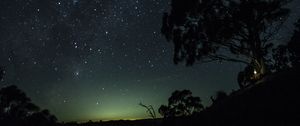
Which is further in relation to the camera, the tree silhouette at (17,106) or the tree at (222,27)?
the tree silhouette at (17,106)

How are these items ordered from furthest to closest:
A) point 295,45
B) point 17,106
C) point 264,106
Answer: point 17,106 < point 295,45 < point 264,106

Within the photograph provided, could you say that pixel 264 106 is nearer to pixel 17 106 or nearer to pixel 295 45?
pixel 295 45

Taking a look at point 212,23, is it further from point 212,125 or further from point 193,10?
point 212,125

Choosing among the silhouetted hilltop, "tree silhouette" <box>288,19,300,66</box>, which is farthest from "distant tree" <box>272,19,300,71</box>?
the silhouetted hilltop

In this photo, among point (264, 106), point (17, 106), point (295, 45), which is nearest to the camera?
point (264, 106)

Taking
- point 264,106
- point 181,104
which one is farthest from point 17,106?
point 264,106

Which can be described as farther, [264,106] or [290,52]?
[290,52]

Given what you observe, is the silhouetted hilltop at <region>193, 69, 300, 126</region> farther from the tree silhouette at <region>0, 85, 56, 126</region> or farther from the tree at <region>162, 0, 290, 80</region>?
the tree silhouette at <region>0, 85, 56, 126</region>

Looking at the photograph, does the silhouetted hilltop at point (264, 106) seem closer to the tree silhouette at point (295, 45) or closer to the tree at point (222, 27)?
the tree at point (222, 27)

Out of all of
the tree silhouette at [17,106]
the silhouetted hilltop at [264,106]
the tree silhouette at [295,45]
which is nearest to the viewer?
the silhouetted hilltop at [264,106]

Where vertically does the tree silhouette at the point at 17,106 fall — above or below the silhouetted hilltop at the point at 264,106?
above

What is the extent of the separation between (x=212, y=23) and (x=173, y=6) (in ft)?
10.4

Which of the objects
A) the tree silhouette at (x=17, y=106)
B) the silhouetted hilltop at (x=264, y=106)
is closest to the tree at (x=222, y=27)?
the silhouetted hilltop at (x=264, y=106)

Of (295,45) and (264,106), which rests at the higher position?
(295,45)
